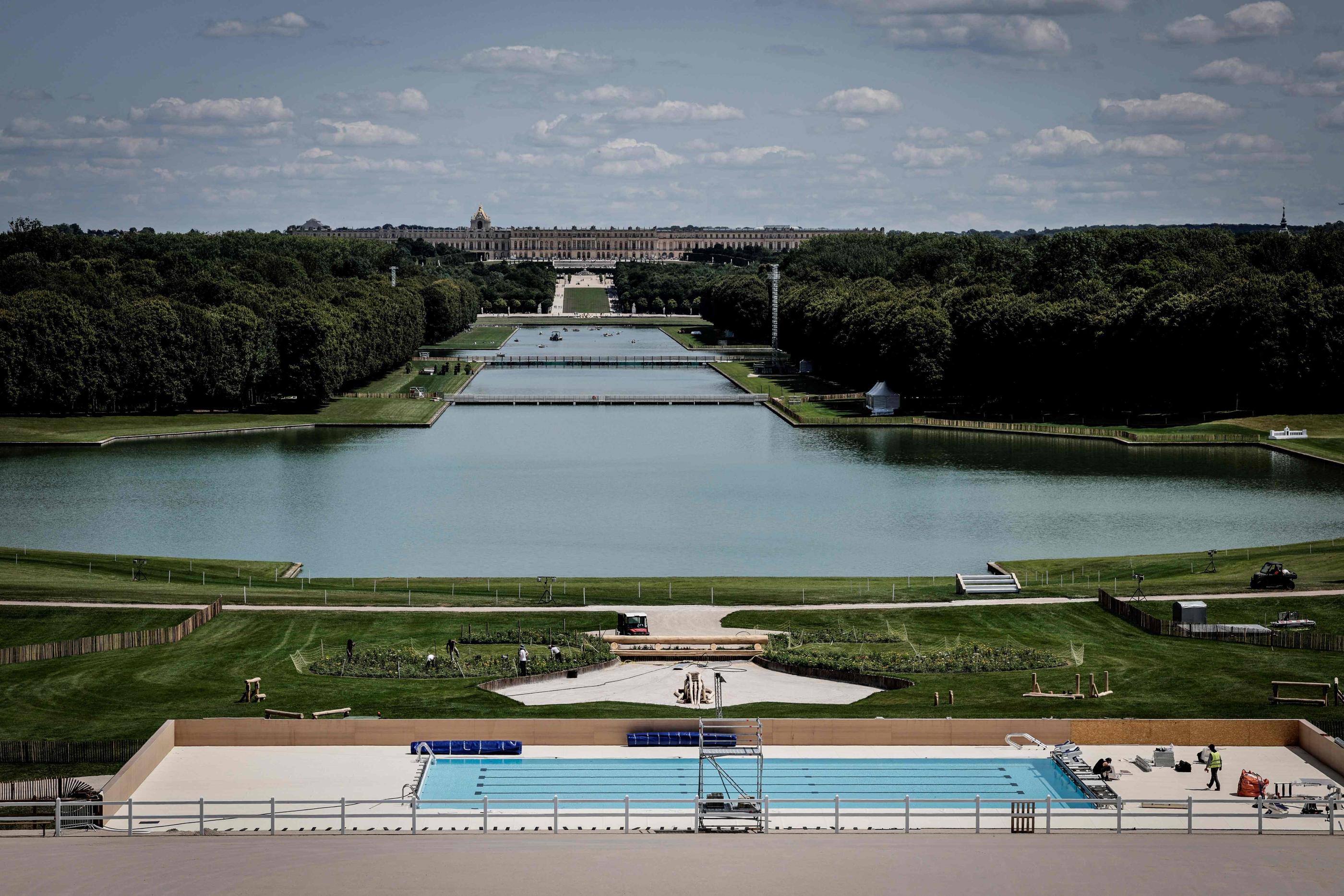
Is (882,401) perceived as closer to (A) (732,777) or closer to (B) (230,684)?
(B) (230,684)

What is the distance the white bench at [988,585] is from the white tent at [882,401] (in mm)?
63558

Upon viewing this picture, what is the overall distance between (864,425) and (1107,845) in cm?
8551

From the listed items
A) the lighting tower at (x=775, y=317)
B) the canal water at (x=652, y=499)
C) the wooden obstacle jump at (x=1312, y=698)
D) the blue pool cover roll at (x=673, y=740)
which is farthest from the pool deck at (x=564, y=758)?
the lighting tower at (x=775, y=317)

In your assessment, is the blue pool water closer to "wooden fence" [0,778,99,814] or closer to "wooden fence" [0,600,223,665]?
"wooden fence" [0,778,99,814]

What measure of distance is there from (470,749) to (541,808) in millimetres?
4245

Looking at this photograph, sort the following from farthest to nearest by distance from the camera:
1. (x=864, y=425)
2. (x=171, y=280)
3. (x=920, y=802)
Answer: (x=171, y=280) → (x=864, y=425) → (x=920, y=802)

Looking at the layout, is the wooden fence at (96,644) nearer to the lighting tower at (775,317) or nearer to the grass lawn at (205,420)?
the grass lawn at (205,420)

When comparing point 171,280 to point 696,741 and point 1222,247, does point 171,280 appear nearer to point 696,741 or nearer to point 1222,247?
point 1222,247

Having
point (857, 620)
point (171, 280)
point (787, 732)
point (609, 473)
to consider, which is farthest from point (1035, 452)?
point (171, 280)

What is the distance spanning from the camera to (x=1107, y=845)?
29.2 metres

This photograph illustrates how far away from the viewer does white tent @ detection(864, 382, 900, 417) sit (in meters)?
119

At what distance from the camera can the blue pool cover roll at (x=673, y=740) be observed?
119ft

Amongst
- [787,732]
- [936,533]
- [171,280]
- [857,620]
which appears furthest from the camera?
[171,280]

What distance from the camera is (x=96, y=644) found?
4566 centimetres
